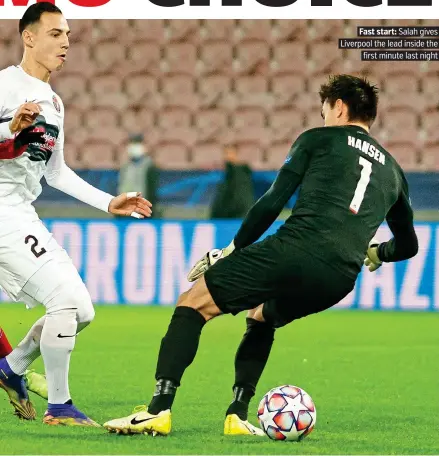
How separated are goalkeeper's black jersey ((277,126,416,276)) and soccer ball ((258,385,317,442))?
649 millimetres

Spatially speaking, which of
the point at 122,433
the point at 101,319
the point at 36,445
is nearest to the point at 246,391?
the point at 122,433

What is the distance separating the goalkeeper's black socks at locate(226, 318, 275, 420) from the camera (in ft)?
17.7

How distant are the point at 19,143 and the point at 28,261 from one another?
56 centimetres

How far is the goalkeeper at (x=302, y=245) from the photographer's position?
5.05m

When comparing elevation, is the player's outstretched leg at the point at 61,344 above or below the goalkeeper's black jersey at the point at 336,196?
below

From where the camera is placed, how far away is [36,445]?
4926 mm

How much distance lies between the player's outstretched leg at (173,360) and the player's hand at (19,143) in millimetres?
1118

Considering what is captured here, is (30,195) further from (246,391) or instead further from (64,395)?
(246,391)

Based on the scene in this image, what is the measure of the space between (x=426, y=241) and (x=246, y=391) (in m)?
7.02

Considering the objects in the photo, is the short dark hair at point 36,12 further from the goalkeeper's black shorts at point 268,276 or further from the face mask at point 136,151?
the face mask at point 136,151

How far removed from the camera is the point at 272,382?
7332 mm

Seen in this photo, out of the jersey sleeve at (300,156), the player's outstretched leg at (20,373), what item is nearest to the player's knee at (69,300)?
the player's outstretched leg at (20,373)

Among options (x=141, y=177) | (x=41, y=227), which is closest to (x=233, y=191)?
(x=141, y=177)

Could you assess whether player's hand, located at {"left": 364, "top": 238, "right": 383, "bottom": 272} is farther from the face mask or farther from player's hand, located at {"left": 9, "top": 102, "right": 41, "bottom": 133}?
the face mask
